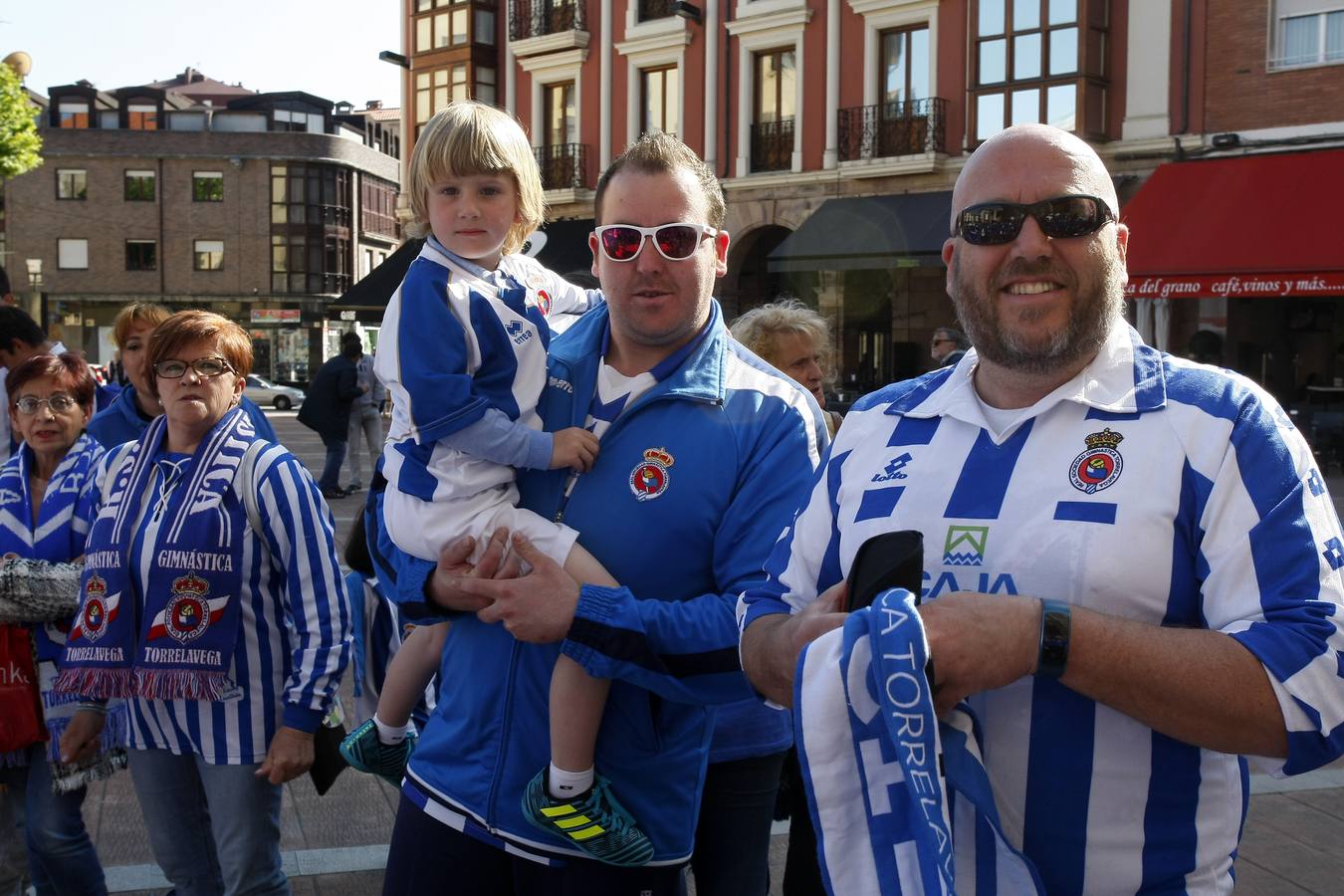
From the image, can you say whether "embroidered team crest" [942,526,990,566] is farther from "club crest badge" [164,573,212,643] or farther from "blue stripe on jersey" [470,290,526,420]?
"club crest badge" [164,573,212,643]

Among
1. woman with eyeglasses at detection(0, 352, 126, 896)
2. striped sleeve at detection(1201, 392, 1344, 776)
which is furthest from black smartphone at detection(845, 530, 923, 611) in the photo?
woman with eyeglasses at detection(0, 352, 126, 896)

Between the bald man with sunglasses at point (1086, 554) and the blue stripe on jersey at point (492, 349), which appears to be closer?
the bald man with sunglasses at point (1086, 554)

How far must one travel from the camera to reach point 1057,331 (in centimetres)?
199

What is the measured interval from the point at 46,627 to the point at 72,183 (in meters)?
59.6

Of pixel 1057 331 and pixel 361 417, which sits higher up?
pixel 1057 331

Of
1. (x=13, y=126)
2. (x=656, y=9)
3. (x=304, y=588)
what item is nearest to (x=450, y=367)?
(x=304, y=588)

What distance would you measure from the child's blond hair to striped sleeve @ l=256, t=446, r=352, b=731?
82 cm

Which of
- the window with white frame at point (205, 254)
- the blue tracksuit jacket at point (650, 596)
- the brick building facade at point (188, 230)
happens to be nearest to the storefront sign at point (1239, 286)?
the blue tracksuit jacket at point (650, 596)

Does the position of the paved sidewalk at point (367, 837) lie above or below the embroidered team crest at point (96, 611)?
below

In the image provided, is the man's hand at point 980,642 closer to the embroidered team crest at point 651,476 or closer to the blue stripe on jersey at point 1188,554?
the blue stripe on jersey at point 1188,554

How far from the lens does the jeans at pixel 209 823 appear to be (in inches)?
132

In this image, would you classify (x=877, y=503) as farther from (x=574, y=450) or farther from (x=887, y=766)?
(x=574, y=450)

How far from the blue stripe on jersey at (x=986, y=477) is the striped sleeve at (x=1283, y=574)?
30cm

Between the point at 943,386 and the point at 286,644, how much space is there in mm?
2235
